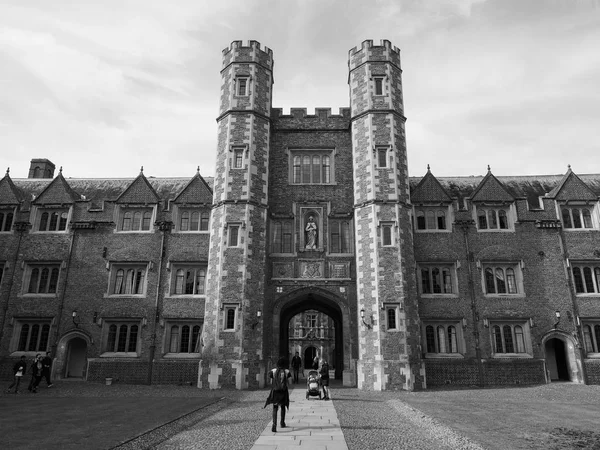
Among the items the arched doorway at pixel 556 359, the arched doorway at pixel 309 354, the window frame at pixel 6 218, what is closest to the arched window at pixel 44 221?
the window frame at pixel 6 218

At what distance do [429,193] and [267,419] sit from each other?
17164 millimetres

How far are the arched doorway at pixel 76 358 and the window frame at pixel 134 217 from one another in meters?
6.34

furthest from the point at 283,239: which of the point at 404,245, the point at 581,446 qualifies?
the point at 581,446

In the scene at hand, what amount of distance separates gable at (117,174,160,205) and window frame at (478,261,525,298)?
1859 cm

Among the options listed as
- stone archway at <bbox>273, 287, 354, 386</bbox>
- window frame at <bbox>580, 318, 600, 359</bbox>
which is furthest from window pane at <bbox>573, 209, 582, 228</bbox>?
stone archway at <bbox>273, 287, 354, 386</bbox>

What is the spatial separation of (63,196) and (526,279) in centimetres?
2637

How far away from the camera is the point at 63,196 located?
86.3 feet

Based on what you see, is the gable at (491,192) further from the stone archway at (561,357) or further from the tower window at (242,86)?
the tower window at (242,86)

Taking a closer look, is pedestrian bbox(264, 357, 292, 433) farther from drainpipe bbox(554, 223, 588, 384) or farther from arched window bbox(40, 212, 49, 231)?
arched window bbox(40, 212, 49, 231)

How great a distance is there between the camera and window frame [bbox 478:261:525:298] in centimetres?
2372

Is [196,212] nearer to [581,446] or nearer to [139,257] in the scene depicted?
[139,257]

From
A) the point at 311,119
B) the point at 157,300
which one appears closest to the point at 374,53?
the point at 311,119

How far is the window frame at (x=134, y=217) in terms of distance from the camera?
25484mm

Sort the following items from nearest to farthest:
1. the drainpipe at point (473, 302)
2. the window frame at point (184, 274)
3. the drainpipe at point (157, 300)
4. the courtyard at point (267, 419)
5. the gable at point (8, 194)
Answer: the courtyard at point (267, 419), the drainpipe at point (473, 302), the drainpipe at point (157, 300), the window frame at point (184, 274), the gable at point (8, 194)
